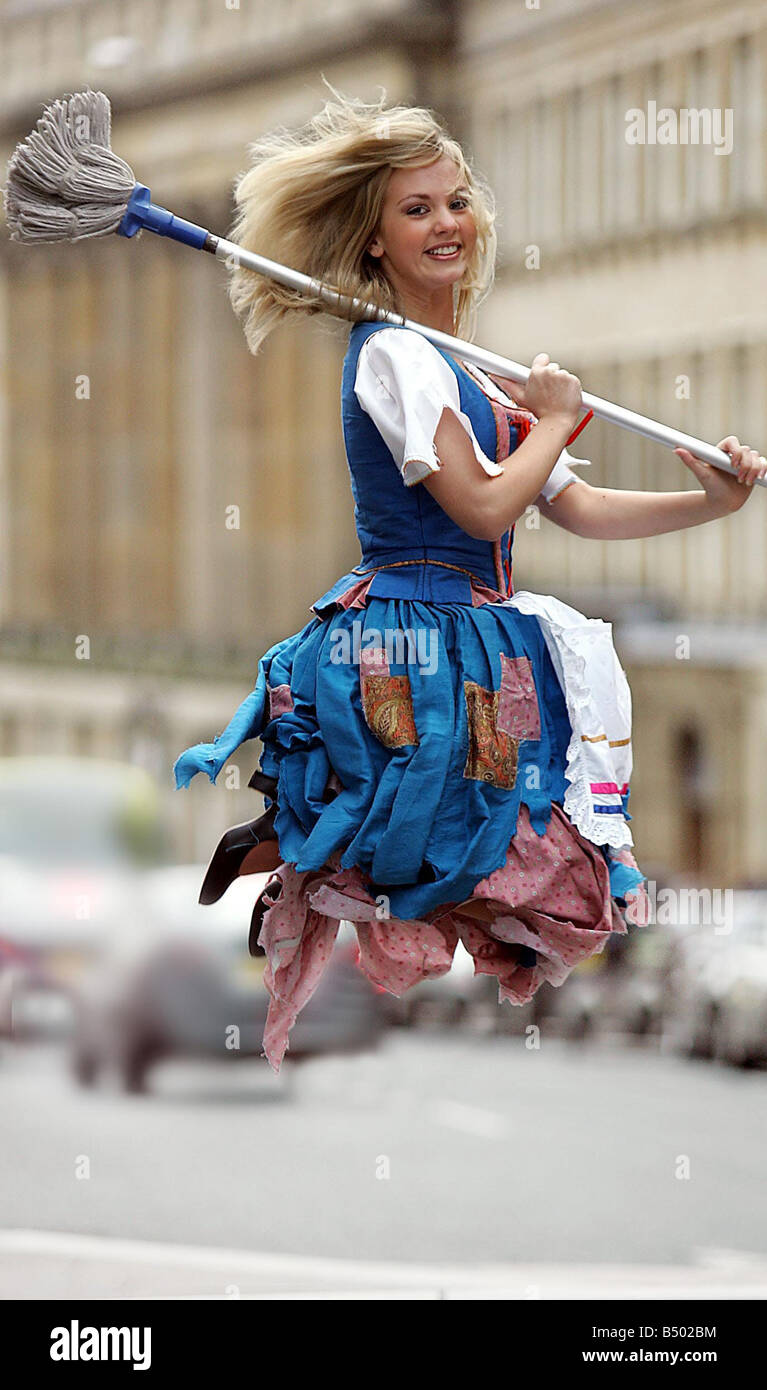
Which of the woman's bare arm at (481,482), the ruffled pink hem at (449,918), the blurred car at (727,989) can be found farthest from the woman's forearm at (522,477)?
the blurred car at (727,989)

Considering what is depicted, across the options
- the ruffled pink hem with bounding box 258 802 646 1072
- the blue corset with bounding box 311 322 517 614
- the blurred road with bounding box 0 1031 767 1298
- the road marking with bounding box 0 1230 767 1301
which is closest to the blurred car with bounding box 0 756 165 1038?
the blurred road with bounding box 0 1031 767 1298

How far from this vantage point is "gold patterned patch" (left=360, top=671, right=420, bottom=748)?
401 cm

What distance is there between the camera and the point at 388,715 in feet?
13.2

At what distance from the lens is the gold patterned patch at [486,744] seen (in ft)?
13.2

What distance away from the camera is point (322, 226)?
4199 mm

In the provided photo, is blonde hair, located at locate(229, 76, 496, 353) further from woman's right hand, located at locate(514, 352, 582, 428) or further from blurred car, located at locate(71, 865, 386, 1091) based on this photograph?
blurred car, located at locate(71, 865, 386, 1091)

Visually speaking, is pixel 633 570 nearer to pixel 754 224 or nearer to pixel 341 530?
pixel 754 224

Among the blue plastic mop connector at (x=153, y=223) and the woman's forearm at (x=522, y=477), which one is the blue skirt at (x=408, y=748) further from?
the blue plastic mop connector at (x=153, y=223)

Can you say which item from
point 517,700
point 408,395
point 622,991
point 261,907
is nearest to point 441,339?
point 408,395

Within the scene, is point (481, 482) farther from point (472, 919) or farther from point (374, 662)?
point (472, 919)

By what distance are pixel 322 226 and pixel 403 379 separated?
0.40 meters

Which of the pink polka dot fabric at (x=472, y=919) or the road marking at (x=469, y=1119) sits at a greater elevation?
the pink polka dot fabric at (x=472, y=919)

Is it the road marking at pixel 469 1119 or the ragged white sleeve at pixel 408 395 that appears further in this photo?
the road marking at pixel 469 1119

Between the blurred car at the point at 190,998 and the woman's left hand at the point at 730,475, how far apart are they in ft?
36.7
